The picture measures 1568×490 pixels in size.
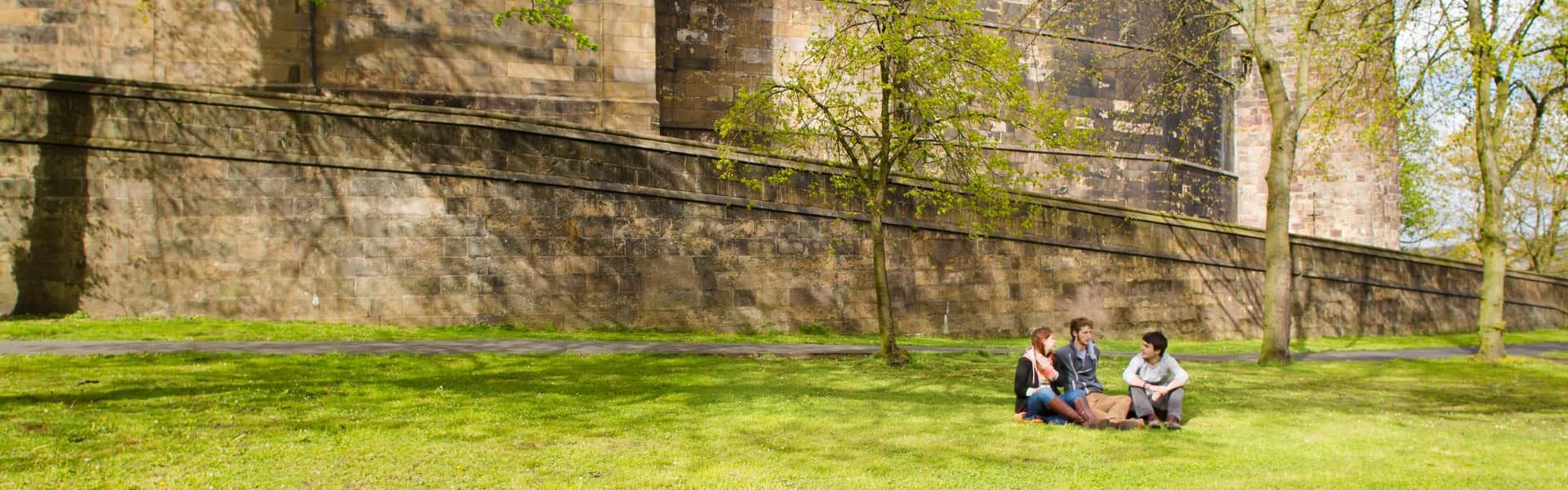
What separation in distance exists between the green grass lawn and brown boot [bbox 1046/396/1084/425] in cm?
12

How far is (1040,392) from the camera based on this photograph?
377 inches

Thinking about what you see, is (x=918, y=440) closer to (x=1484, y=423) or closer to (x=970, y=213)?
(x=1484, y=423)

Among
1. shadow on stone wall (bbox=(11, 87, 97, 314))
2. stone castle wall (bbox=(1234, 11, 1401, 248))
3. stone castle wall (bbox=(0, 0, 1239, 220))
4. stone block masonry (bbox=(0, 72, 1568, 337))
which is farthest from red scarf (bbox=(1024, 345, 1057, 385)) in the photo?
stone castle wall (bbox=(1234, 11, 1401, 248))

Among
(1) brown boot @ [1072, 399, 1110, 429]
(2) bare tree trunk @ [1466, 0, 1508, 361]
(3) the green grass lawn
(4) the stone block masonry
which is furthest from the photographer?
(2) bare tree trunk @ [1466, 0, 1508, 361]

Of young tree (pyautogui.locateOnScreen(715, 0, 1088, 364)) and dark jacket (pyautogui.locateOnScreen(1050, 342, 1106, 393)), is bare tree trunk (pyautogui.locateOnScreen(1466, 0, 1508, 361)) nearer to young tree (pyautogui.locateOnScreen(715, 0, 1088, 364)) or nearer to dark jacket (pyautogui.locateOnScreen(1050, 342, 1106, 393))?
young tree (pyautogui.locateOnScreen(715, 0, 1088, 364))

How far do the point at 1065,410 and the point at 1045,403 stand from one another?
0.18 m

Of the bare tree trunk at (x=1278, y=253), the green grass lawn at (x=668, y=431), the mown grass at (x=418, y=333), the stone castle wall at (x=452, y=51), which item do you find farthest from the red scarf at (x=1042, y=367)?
the bare tree trunk at (x=1278, y=253)

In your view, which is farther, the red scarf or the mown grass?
the mown grass

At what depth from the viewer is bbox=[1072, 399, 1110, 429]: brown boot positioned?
9344mm

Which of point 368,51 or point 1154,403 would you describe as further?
point 368,51

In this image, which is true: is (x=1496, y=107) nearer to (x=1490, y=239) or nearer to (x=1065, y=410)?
(x=1490, y=239)

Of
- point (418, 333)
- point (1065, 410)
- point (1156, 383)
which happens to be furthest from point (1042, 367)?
point (418, 333)

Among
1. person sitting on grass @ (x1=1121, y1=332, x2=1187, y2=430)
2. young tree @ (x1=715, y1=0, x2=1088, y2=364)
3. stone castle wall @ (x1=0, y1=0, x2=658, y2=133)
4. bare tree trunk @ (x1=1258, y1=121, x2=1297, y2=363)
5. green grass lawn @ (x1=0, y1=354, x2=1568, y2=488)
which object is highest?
stone castle wall @ (x1=0, y1=0, x2=658, y2=133)

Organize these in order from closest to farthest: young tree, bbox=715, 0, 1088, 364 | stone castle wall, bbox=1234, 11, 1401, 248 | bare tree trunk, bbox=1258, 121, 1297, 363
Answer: young tree, bbox=715, 0, 1088, 364 → bare tree trunk, bbox=1258, 121, 1297, 363 → stone castle wall, bbox=1234, 11, 1401, 248
